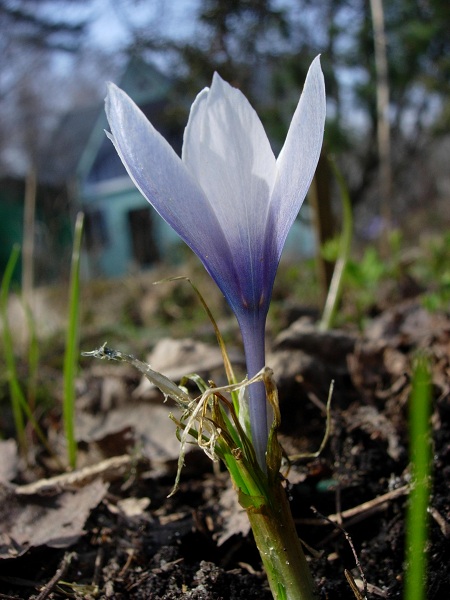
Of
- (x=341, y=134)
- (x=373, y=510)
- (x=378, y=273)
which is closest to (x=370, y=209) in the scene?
(x=341, y=134)

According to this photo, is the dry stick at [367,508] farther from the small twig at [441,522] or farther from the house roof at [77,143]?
the house roof at [77,143]

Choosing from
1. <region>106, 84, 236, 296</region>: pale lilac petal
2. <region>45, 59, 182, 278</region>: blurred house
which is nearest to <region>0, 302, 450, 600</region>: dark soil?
<region>106, 84, 236, 296</region>: pale lilac petal

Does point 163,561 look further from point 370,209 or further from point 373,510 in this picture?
point 370,209

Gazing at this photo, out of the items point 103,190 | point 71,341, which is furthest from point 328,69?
point 103,190

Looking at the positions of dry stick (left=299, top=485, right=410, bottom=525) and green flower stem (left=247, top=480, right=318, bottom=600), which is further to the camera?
dry stick (left=299, top=485, right=410, bottom=525)

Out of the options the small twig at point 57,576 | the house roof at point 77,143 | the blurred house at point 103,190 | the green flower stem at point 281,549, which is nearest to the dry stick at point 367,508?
the green flower stem at point 281,549

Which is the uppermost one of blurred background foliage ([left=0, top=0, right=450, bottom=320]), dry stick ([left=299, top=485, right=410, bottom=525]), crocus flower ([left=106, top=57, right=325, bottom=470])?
blurred background foliage ([left=0, top=0, right=450, bottom=320])

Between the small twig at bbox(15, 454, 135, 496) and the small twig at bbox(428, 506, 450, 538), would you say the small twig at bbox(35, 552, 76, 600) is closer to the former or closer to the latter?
the small twig at bbox(15, 454, 135, 496)
